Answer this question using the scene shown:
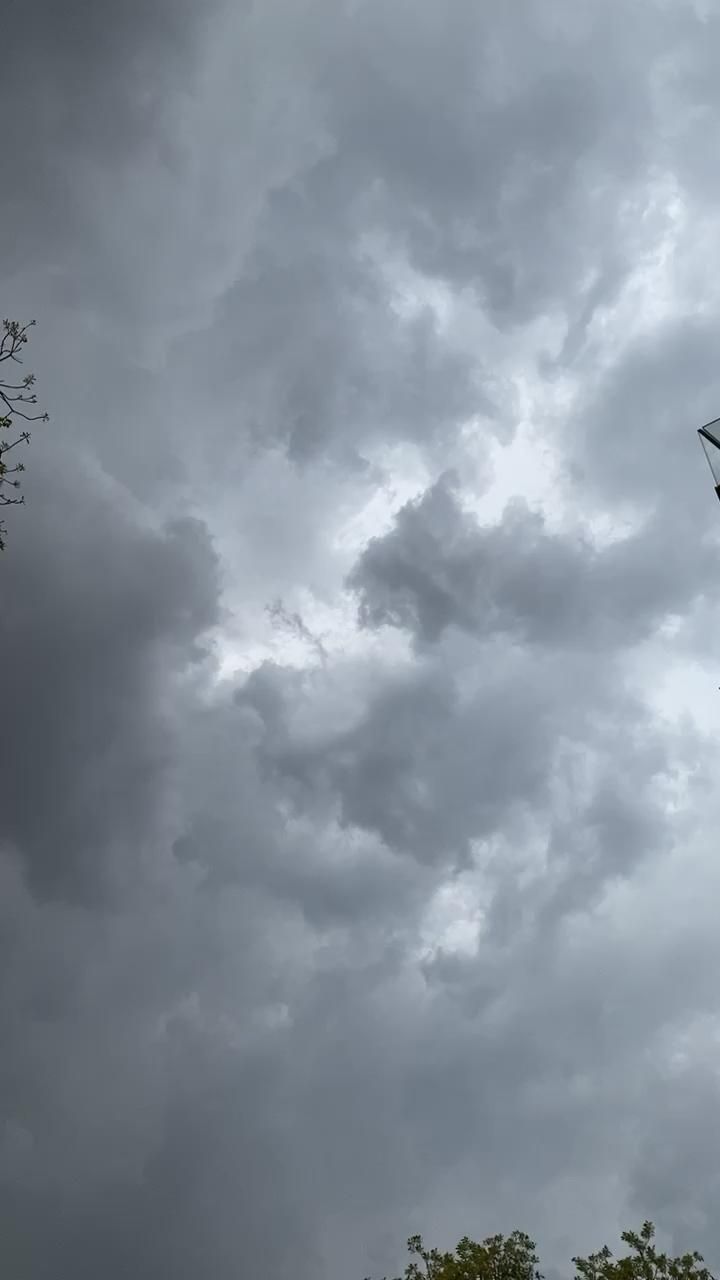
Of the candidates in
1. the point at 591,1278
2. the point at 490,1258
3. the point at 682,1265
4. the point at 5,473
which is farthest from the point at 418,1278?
the point at 5,473

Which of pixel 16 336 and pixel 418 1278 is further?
pixel 418 1278

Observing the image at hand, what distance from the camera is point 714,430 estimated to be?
18609 mm

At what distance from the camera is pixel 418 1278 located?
200 ft

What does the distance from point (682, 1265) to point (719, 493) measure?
55586 millimetres

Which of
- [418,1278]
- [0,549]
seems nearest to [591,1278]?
[418,1278]

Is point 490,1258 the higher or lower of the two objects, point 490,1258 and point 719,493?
the lower

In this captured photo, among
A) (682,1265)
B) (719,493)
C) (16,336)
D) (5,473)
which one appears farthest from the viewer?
(682,1265)

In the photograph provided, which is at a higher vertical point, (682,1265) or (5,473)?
(5,473)


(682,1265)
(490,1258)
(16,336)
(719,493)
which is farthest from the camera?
(490,1258)

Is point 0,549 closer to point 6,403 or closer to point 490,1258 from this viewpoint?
point 6,403

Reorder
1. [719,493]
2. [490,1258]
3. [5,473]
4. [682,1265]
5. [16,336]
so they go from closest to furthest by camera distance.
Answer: [16,336], [5,473], [719,493], [682,1265], [490,1258]

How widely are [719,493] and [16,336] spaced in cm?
1399

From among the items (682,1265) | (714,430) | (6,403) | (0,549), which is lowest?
(682,1265)

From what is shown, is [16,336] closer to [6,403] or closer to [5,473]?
[6,403]
